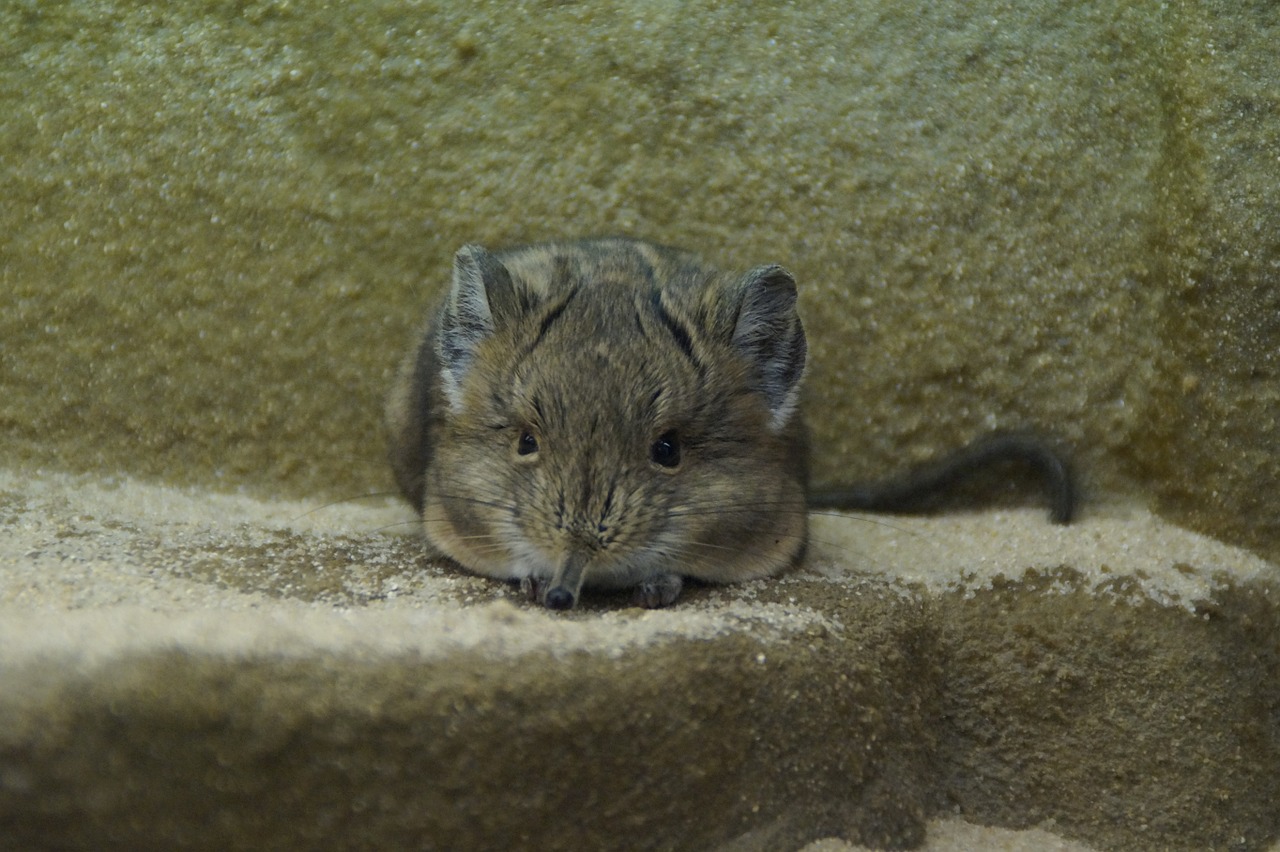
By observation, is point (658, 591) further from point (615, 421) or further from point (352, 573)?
point (352, 573)

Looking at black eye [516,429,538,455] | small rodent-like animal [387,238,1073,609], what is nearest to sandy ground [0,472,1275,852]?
small rodent-like animal [387,238,1073,609]

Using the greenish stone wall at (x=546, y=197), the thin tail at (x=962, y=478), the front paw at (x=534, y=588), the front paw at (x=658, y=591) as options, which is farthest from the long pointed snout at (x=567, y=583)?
the greenish stone wall at (x=546, y=197)

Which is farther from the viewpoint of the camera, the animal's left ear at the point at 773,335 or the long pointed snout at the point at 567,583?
the animal's left ear at the point at 773,335

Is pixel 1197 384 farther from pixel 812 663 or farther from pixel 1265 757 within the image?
pixel 812 663

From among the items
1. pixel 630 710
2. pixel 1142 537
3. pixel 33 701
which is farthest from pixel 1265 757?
pixel 33 701

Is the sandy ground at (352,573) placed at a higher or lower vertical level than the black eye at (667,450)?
lower

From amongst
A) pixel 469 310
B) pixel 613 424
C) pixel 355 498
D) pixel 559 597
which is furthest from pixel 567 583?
pixel 355 498

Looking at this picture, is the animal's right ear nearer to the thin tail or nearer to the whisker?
the whisker

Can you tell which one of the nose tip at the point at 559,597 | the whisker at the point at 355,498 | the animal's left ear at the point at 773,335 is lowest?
the whisker at the point at 355,498

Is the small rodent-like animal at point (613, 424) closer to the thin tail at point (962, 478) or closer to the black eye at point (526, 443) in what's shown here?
the black eye at point (526, 443)
